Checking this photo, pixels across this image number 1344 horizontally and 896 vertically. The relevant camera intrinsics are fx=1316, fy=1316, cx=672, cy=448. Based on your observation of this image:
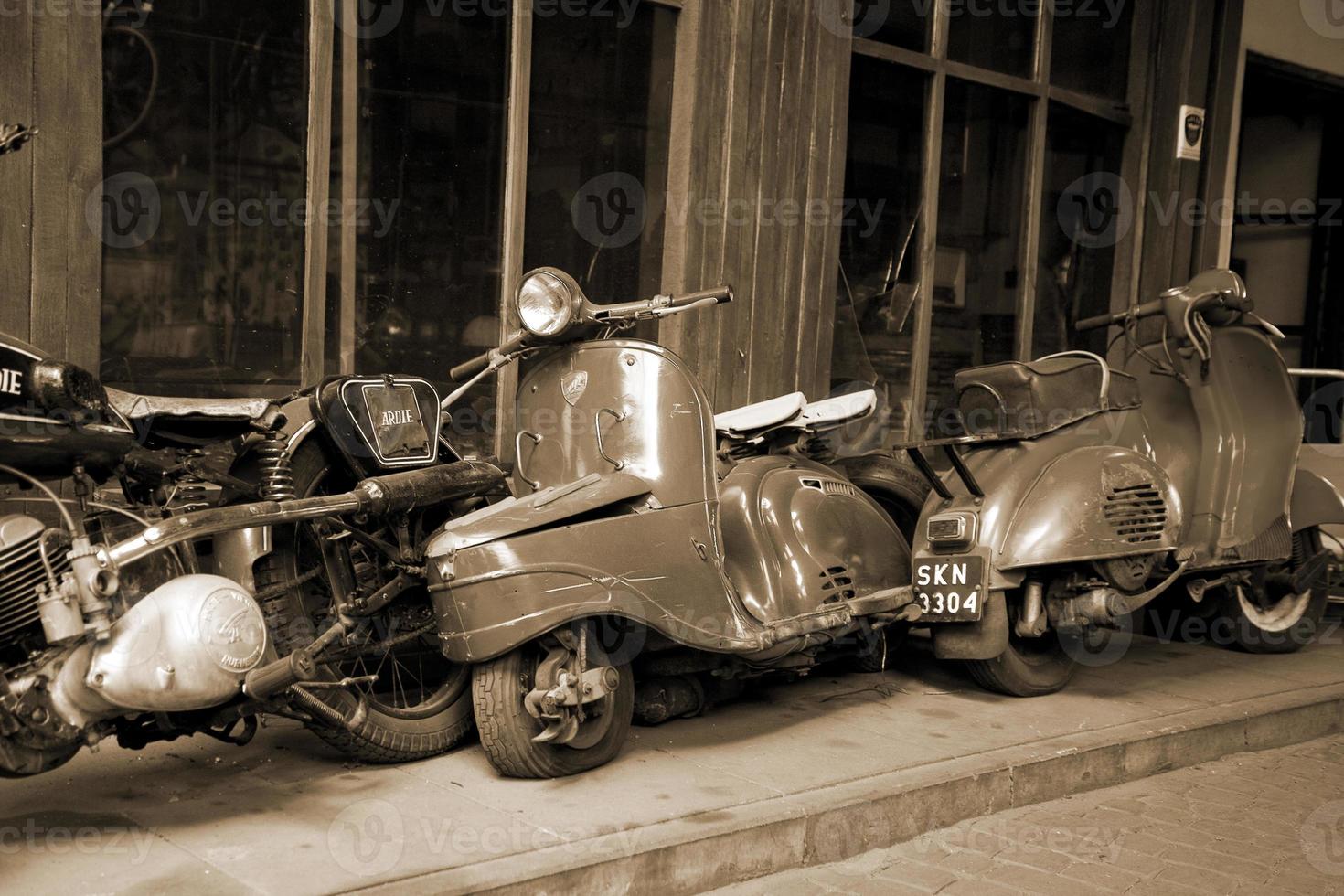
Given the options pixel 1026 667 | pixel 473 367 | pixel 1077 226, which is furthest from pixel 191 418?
pixel 1077 226

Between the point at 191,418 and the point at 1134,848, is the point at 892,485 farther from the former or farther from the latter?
the point at 191,418

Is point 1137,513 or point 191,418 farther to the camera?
point 1137,513

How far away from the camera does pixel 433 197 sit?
5.69 meters

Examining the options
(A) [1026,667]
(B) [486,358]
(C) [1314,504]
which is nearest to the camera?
(B) [486,358]

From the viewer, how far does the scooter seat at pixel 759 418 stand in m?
5.13

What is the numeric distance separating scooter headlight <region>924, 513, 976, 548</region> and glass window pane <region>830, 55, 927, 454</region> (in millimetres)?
2274

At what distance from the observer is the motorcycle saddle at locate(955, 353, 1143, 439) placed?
17.6 feet

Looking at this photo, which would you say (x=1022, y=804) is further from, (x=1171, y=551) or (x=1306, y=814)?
(x=1171, y=551)

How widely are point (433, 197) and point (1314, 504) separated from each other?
4274mm

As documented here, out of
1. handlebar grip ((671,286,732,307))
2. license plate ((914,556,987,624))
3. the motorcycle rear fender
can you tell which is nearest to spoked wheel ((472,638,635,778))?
handlebar grip ((671,286,732,307))

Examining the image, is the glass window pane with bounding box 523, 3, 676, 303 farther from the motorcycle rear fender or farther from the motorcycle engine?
the motorcycle rear fender

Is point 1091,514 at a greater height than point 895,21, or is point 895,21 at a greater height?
point 895,21

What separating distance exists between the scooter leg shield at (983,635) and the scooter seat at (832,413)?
95 centimetres

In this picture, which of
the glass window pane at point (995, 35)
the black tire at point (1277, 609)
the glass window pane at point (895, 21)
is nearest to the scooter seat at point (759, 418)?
the black tire at point (1277, 609)
